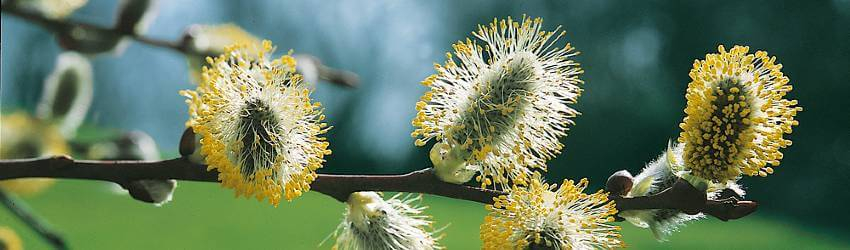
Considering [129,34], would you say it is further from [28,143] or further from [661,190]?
[661,190]

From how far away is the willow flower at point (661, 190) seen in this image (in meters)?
0.80

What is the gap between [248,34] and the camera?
1236 millimetres

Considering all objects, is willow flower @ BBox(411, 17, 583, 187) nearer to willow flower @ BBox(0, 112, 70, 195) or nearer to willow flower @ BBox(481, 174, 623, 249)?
willow flower @ BBox(481, 174, 623, 249)

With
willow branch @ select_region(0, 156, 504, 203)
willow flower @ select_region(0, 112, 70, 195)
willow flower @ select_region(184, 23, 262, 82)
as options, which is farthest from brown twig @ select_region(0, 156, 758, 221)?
willow flower @ select_region(0, 112, 70, 195)

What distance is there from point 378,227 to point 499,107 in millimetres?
186

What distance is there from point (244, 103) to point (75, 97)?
0.62m

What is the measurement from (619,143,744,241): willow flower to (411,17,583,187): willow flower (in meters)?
0.09

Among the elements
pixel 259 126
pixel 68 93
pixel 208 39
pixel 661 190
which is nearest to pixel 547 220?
pixel 661 190

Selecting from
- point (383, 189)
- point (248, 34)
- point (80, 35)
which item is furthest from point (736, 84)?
point (80, 35)

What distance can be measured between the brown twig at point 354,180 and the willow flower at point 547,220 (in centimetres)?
2

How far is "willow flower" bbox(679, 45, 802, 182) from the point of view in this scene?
753 mm

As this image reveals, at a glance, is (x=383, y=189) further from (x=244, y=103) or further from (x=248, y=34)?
(x=248, y=34)

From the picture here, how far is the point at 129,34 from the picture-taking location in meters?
1.22

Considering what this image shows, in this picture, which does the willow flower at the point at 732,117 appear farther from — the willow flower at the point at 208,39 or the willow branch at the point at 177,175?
the willow flower at the point at 208,39
